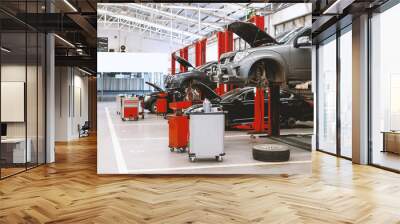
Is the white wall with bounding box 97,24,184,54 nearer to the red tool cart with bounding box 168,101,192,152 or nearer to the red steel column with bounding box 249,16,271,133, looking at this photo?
the red tool cart with bounding box 168,101,192,152

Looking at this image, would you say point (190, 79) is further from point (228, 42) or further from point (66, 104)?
point (66, 104)

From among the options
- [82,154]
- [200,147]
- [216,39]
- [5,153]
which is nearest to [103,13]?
[216,39]

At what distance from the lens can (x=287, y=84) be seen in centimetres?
644

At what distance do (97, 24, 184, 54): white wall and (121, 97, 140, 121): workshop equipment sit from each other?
903mm

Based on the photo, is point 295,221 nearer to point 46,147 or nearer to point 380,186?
point 380,186

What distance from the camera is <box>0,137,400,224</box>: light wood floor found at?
4023 mm

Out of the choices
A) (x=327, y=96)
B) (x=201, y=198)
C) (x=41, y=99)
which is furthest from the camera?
(x=327, y=96)

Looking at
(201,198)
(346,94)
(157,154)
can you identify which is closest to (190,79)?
(157,154)

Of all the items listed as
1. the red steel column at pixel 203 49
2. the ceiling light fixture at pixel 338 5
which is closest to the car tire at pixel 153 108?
the red steel column at pixel 203 49

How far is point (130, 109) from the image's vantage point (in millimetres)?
6480

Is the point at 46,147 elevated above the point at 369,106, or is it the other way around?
the point at 369,106

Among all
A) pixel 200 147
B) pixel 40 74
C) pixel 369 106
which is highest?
pixel 40 74

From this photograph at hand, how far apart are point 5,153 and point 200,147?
3887 millimetres

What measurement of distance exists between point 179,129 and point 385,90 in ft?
13.2
